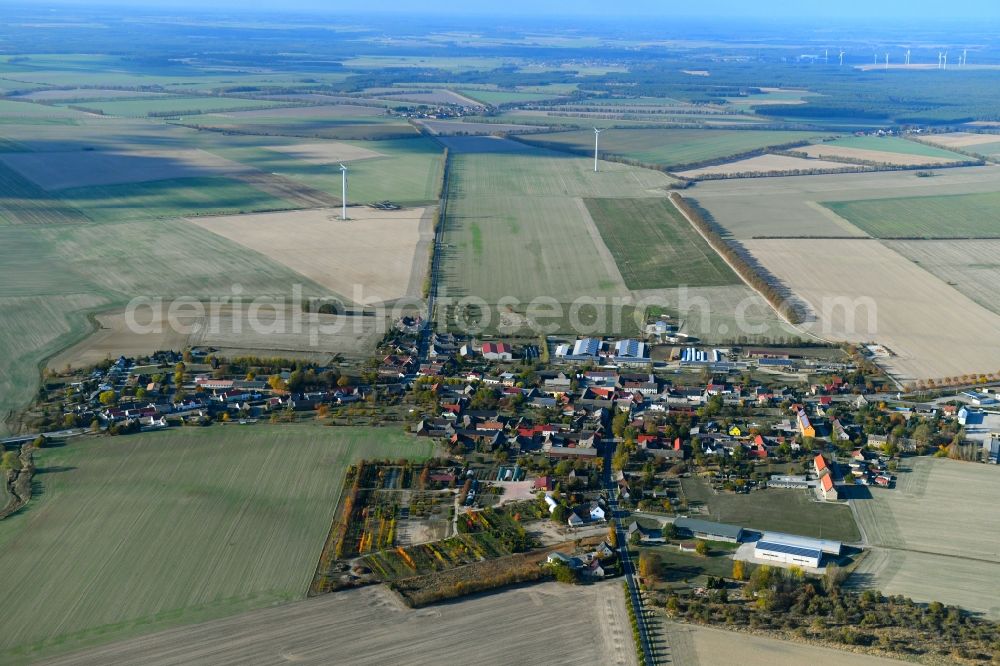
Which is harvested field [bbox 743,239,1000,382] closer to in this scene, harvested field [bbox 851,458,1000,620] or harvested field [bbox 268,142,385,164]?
harvested field [bbox 851,458,1000,620]

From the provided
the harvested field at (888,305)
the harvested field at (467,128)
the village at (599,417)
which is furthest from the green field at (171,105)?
the village at (599,417)

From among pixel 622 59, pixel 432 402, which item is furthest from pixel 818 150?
pixel 622 59

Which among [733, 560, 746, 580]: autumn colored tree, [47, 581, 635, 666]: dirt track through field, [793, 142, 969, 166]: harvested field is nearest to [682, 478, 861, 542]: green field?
[733, 560, 746, 580]: autumn colored tree

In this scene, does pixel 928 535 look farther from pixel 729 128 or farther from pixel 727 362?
pixel 729 128

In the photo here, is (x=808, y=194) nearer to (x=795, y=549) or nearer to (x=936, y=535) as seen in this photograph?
(x=936, y=535)

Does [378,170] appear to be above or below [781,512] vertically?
above

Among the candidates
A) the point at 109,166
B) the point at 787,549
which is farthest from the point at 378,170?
the point at 787,549

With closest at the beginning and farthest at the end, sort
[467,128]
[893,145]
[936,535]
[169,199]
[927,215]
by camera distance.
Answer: [936,535] → [927,215] → [169,199] → [893,145] → [467,128]

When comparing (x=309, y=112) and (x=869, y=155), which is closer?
(x=869, y=155)
